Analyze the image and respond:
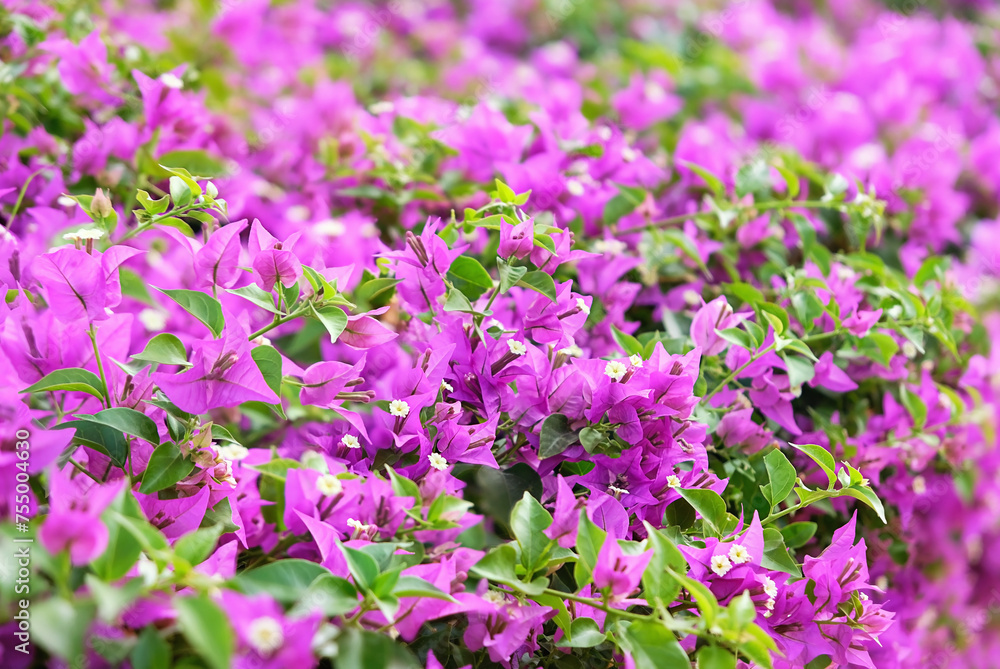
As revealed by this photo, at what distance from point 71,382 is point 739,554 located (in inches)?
25.6

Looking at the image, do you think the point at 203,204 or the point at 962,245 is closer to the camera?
the point at 203,204

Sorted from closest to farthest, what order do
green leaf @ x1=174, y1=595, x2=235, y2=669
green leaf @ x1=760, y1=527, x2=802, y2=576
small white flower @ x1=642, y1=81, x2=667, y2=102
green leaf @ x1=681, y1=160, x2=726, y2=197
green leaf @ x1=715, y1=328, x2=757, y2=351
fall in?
green leaf @ x1=174, y1=595, x2=235, y2=669, green leaf @ x1=760, y1=527, x2=802, y2=576, green leaf @ x1=715, y1=328, x2=757, y2=351, green leaf @ x1=681, y1=160, x2=726, y2=197, small white flower @ x1=642, y1=81, x2=667, y2=102

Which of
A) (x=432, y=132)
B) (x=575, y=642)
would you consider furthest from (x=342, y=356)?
(x=575, y=642)

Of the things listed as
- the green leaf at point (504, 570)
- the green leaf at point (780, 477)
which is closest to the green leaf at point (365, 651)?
the green leaf at point (504, 570)

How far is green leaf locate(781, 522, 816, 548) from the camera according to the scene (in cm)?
93

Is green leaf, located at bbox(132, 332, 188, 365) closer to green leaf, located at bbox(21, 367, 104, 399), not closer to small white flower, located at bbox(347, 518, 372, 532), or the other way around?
green leaf, located at bbox(21, 367, 104, 399)

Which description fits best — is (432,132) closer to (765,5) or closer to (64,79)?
(64,79)

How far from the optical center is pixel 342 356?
1081mm

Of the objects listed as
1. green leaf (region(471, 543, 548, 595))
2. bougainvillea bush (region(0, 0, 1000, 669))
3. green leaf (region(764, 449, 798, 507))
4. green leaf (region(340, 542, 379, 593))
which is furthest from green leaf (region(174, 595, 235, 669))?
green leaf (region(764, 449, 798, 507))

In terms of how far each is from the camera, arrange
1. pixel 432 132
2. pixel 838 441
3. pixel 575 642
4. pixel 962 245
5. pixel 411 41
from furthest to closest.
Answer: pixel 411 41
pixel 962 245
pixel 432 132
pixel 838 441
pixel 575 642

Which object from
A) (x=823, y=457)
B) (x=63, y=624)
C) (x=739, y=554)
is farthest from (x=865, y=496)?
(x=63, y=624)

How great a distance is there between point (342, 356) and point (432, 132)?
0.44 meters

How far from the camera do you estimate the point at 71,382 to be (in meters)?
0.70

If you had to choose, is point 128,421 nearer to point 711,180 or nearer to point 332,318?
point 332,318
